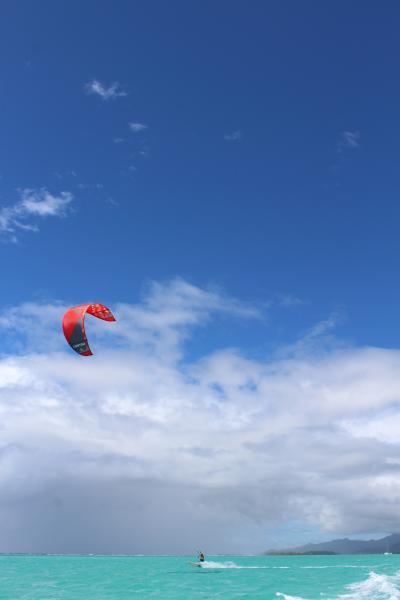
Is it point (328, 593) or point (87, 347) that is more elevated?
point (87, 347)

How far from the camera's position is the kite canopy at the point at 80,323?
21781 millimetres

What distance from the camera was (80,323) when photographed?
2212 cm

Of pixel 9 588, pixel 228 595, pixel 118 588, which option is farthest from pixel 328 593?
pixel 9 588

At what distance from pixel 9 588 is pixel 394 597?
3777 cm

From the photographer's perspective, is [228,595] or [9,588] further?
[9,588]

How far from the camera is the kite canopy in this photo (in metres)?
21.8

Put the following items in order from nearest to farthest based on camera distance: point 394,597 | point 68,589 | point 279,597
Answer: point 394,597, point 279,597, point 68,589

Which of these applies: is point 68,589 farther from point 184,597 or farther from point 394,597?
point 394,597

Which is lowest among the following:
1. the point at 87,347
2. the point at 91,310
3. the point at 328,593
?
the point at 328,593

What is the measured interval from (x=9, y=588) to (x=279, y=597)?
1119 inches

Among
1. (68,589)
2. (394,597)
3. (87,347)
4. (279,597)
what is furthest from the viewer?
(68,589)

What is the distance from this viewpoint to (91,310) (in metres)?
22.8

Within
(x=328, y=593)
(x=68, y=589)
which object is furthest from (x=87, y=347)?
(x=68, y=589)

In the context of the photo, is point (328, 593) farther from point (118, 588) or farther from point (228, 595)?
point (118, 588)
